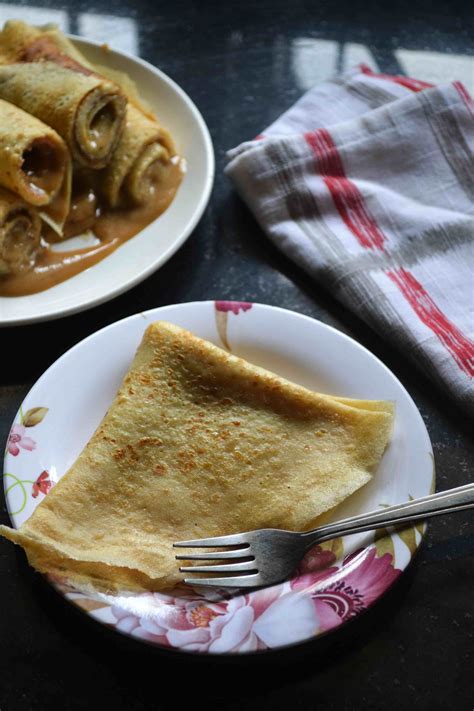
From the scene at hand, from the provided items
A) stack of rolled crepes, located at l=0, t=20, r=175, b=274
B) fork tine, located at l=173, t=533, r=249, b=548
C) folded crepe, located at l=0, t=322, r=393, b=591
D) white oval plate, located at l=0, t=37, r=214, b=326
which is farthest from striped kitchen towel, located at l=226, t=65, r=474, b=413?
fork tine, located at l=173, t=533, r=249, b=548

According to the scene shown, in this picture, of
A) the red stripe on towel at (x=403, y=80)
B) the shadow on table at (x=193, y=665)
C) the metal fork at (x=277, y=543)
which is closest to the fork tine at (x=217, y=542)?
the metal fork at (x=277, y=543)

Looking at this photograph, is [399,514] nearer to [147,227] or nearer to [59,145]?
[147,227]

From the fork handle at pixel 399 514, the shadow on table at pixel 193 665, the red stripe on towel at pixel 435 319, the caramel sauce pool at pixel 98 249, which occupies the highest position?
the caramel sauce pool at pixel 98 249

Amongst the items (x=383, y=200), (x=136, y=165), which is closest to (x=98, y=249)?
(x=136, y=165)

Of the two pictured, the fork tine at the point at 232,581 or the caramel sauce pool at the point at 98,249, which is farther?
the caramel sauce pool at the point at 98,249

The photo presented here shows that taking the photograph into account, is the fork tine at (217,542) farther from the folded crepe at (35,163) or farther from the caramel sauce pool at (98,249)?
the folded crepe at (35,163)

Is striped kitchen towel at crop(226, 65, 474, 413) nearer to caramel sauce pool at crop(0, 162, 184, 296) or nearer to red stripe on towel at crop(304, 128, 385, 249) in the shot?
red stripe on towel at crop(304, 128, 385, 249)
